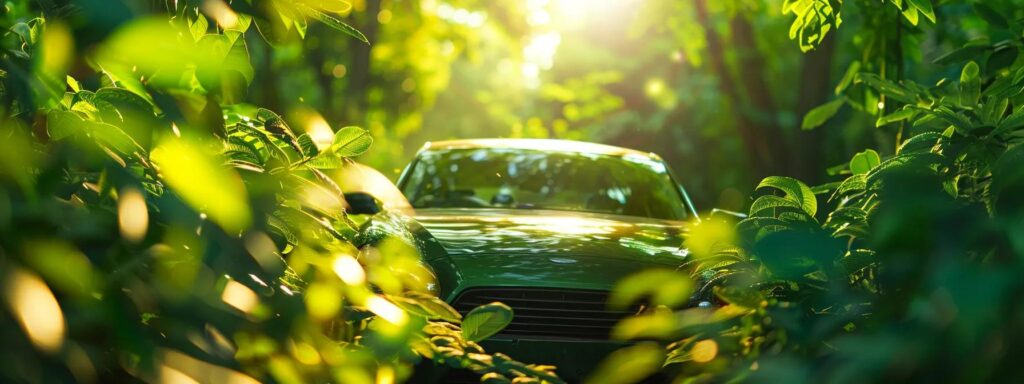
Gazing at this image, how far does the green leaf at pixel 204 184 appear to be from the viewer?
5.73 feet

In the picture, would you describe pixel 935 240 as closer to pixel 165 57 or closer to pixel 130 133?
pixel 165 57

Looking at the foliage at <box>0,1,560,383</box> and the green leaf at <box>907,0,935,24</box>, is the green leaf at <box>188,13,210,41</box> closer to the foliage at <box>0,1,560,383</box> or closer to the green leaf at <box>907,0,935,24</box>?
the foliage at <box>0,1,560,383</box>

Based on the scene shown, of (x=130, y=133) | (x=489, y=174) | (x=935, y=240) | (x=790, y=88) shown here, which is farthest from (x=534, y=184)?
(x=790, y=88)

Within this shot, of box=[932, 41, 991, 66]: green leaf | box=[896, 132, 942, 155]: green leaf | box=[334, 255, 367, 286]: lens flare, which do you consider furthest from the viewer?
box=[932, 41, 991, 66]: green leaf

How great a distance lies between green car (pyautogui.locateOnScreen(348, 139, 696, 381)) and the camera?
5.18m

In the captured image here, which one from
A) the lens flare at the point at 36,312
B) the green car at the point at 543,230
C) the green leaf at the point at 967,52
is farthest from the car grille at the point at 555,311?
the lens flare at the point at 36,312

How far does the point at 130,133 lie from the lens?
2.18m

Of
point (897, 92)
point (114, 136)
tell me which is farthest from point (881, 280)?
point (897, 92)

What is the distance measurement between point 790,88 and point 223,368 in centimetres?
3515

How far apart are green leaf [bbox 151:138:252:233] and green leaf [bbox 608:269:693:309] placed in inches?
26.1

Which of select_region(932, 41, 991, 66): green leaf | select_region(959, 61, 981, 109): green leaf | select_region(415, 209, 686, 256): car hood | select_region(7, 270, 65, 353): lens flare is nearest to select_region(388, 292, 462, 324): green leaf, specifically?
select_region(7, 270, 65, 353): lens flare

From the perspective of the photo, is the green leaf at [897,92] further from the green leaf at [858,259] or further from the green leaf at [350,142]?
the green leaf at [350,142]

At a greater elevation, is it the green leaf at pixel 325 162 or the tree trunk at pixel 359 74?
the tree trunk at pixel 359 74

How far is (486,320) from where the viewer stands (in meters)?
2.37
